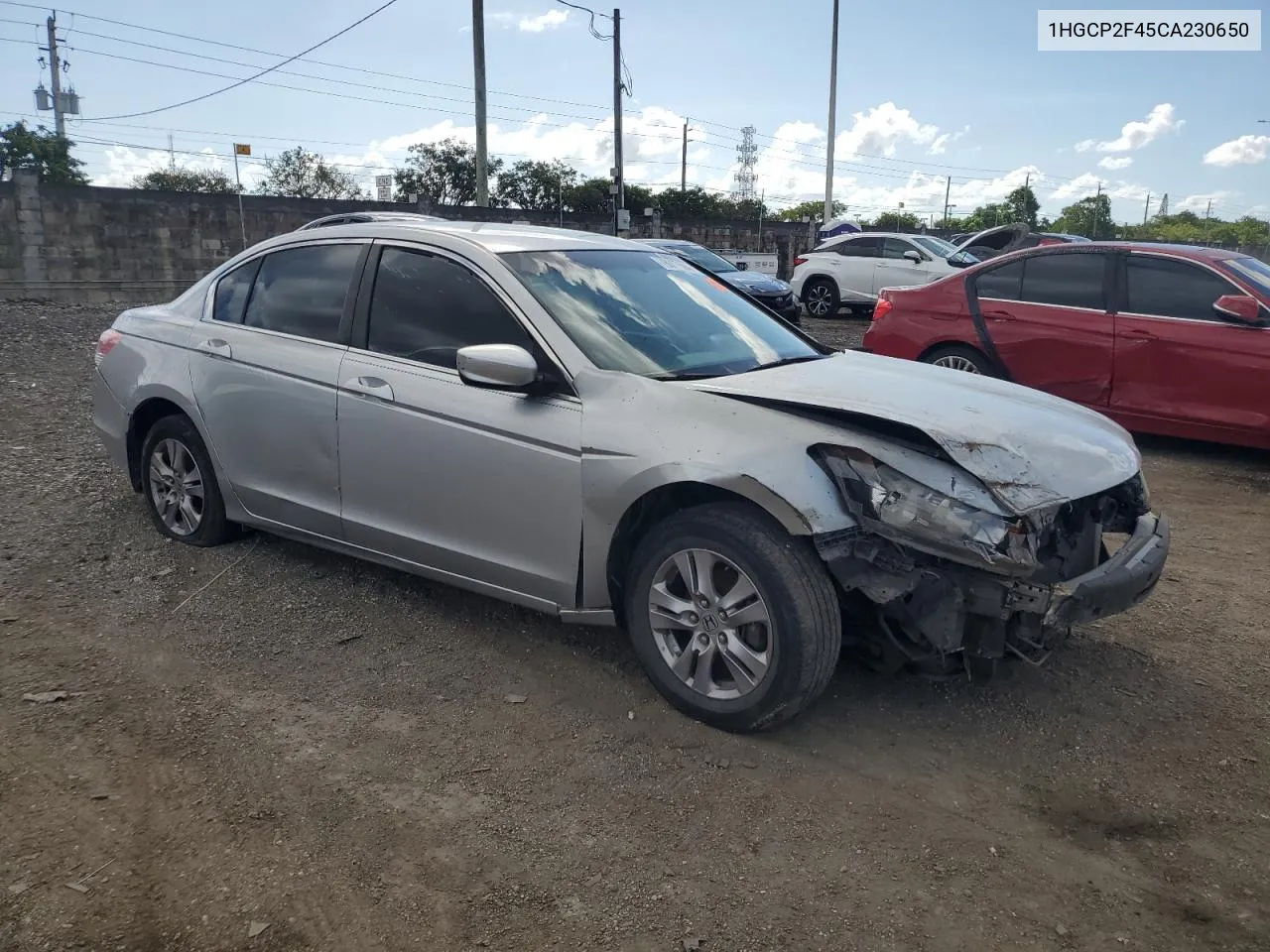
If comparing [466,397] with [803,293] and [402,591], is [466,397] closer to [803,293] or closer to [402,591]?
[402,591]

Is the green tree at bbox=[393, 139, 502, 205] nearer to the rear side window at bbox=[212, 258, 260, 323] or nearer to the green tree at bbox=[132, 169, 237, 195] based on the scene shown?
the green tree at bbox=[132, 169, 237, 195]

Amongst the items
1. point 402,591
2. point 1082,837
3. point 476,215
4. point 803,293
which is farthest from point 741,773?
point 476,215

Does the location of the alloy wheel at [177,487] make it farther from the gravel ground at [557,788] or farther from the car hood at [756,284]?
the car hood at [756,284]

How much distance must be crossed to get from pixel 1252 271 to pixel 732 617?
6356 millimetres

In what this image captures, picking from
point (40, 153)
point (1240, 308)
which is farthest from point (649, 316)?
point (40, 153)

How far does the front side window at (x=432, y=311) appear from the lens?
12.9 feet

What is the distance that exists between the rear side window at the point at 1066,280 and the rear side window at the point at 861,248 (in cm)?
1056

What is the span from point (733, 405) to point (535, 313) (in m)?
0.89

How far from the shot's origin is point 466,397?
386 centimetres

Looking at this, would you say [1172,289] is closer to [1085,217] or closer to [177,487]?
[177,487]

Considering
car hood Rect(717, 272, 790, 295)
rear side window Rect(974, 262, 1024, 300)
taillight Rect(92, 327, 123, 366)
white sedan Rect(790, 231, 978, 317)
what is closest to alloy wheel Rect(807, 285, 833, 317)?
white sedan Rect(790, 231, 978, 317)

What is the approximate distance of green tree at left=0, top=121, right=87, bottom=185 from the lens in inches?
1753

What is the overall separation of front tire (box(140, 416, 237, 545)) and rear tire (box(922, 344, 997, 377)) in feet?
18.8

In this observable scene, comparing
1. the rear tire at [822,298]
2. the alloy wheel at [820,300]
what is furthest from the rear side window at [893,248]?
the alloy wheel at [820,300]
